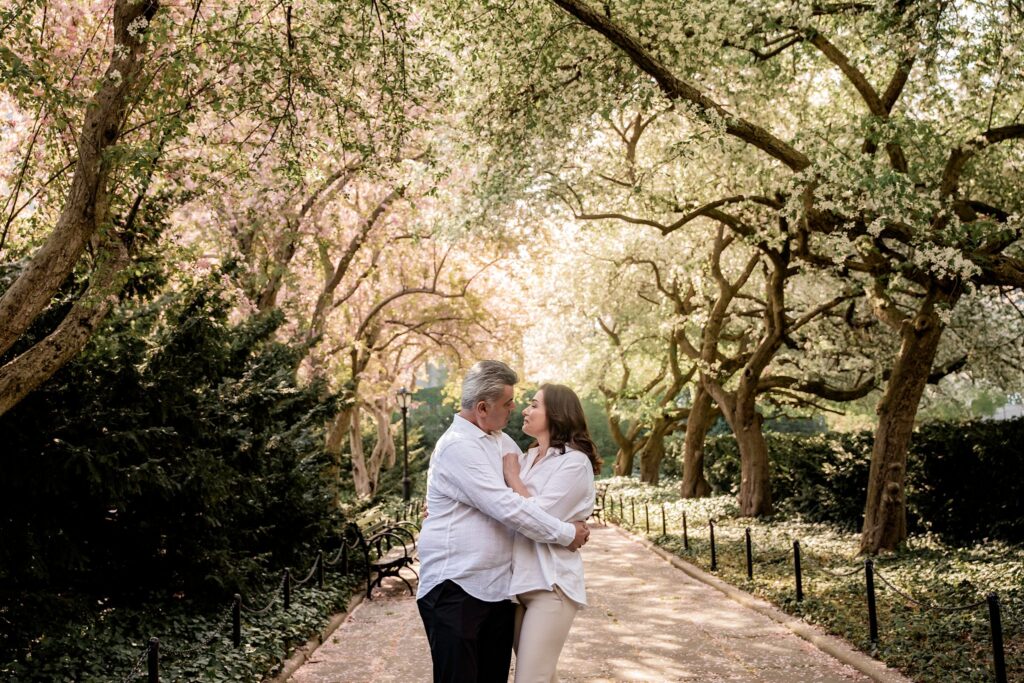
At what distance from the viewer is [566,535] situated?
4.11 meters

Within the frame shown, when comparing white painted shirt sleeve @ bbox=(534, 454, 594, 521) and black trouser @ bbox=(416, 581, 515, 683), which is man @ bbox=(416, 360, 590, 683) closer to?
black trouser @ bbox=(416, 581, 515, 683)

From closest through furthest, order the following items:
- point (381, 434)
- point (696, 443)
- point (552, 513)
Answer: point (552, 513) → point (696, 443) → point (381, 434)

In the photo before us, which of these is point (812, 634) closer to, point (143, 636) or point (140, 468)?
point (143, 636)

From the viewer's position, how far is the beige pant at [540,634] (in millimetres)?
4172

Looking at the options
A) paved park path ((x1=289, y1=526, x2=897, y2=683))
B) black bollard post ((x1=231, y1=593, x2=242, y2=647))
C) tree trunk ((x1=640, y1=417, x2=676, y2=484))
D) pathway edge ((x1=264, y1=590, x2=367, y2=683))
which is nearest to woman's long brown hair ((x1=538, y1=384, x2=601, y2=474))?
paved park path ((x1=289, y1=526, x2=897, y2=683))

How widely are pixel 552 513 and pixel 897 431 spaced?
10692 mm

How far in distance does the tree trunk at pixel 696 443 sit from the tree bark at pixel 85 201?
66.5 ft

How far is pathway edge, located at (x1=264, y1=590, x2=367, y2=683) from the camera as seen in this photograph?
829 cm

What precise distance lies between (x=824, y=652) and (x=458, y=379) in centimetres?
2663

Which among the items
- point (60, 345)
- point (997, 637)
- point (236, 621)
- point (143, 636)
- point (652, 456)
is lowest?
point (143, 636)

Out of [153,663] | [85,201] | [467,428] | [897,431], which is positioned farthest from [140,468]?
[897,431]

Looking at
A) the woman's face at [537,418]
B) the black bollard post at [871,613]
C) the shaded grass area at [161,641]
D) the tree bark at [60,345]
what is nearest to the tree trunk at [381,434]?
the shaded grass area at [161,641]

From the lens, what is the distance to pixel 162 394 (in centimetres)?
808

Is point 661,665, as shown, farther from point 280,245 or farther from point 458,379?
point 458,379
